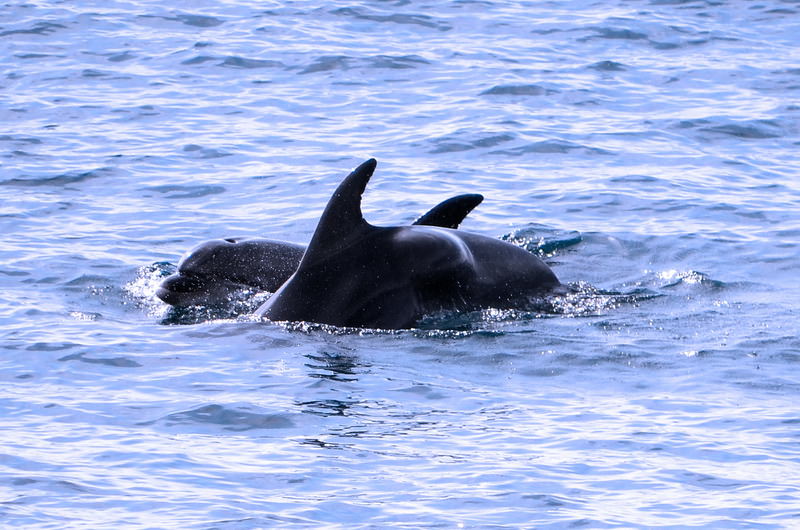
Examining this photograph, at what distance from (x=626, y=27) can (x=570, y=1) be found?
10.8 feet

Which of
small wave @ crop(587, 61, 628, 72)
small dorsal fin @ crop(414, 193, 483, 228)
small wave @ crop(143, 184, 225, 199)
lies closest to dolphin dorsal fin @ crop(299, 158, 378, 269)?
small dorsal fin @ crop(414, 193, 483, 228)

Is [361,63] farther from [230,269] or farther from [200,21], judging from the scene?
[230,269]

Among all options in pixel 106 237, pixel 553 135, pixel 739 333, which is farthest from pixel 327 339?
pixel 553 135

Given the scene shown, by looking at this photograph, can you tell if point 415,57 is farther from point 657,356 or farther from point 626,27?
point 657,356

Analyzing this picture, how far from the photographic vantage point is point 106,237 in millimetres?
16906

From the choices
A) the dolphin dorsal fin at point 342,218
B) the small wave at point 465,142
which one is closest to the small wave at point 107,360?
the dolphin dorsal fin at point 342,218

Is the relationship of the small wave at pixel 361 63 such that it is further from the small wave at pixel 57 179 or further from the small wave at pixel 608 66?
the small wave at pixel 57 179

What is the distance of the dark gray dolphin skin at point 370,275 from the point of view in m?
12.6

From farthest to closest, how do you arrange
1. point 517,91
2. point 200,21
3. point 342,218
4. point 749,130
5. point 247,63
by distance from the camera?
point 200,21 → point 247,63 → point 517,91 → point 749,130 → point 342,218

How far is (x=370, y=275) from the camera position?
12.9 meters

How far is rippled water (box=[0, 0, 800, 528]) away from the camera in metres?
9.53

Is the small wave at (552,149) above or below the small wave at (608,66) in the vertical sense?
below

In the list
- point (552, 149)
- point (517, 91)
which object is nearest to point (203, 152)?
point (552, 149)

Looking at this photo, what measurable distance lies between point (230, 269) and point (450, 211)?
2.09 metres
